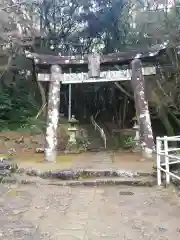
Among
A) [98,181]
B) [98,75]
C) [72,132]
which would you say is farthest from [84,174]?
[72,132]

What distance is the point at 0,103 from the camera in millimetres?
14297

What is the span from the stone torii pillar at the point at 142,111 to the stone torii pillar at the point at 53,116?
2.31m

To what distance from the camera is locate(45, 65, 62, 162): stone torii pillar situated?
8969 millimetres

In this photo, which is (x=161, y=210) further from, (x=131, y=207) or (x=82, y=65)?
(x=82, y=65)

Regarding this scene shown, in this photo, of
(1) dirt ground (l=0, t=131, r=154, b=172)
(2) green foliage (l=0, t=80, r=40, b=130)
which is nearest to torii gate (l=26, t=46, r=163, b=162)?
(1) dirt ground (l=0, t=131, r=154, b=172)

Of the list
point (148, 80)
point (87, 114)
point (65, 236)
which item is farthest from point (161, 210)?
point (87, 114)

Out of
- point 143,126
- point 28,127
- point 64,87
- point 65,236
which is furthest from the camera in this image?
point 64,87

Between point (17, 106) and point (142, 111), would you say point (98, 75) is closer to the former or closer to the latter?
point (142, 111)

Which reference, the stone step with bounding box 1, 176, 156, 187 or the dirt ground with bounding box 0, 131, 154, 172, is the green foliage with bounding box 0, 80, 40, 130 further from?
the stone step with bounding box 1, 176, 156, 187

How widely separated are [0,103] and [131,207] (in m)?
10.6

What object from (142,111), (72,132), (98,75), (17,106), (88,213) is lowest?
(88,213)

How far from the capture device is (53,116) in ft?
31.4

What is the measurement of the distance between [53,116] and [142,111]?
101 inches

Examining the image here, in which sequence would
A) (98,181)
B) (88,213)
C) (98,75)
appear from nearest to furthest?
1. (88,213)
2. (98,181)
3. (98,75)
